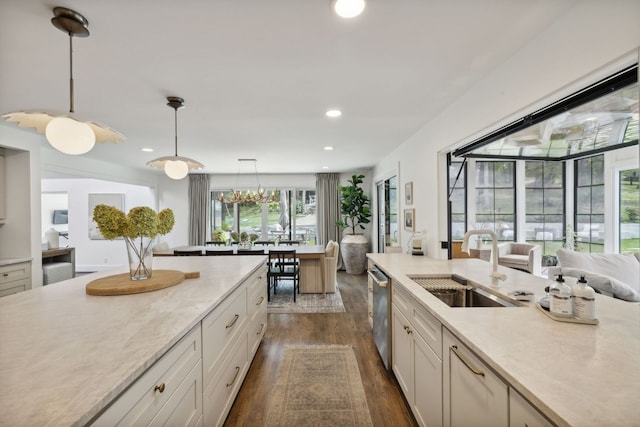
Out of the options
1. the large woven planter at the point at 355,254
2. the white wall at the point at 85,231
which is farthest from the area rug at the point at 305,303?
the white wall at the point at 85,231

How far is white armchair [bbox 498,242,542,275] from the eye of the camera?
460 cm

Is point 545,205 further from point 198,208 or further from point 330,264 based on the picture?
point 198,208

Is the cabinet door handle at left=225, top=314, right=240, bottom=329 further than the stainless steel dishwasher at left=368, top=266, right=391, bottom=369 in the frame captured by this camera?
No

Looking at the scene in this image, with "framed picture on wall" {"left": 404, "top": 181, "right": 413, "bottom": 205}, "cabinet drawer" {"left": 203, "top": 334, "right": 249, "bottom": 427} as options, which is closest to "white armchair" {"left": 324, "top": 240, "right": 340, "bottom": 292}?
"framed picture on wall" {"left": 404, "top": 181, "right": 413, "bottom": 205}

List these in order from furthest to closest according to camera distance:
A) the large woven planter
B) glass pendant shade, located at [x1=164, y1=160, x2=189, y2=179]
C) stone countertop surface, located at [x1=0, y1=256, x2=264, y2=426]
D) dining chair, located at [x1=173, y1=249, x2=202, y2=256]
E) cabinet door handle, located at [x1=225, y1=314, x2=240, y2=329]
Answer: the large woven planter
dining chair, located at [x1=173, y1=249, x2=202, y2=256]
glass pendant shade, located at [x1=164, y1=160, x2=189, y2=179]
cabinet door handle, located at [x1=225, y1=314, x2=240, y2=329]
stone countertop surface, located at [x1=0, y1=256, x2=264, y2=426]

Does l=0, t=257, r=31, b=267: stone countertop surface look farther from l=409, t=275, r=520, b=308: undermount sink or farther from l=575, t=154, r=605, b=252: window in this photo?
l=575, t=154, r=605, b=252: window

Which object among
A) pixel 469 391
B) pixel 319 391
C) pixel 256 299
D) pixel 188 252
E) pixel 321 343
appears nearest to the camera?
pixel 469 391

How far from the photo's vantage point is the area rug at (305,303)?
4.04 m

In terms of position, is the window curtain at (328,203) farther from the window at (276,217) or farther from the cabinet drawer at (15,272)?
the cabinet drawer at (15,272)

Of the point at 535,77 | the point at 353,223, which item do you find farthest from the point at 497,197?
the point at 535,77

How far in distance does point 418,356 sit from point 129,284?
69.8 inches

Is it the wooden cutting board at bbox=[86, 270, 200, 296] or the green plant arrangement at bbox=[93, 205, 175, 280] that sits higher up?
the green plant arrangement at bbox=[93, 205, 175, 280]

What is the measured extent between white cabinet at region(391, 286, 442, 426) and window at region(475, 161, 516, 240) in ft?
12.8

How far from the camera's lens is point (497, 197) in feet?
17.2
